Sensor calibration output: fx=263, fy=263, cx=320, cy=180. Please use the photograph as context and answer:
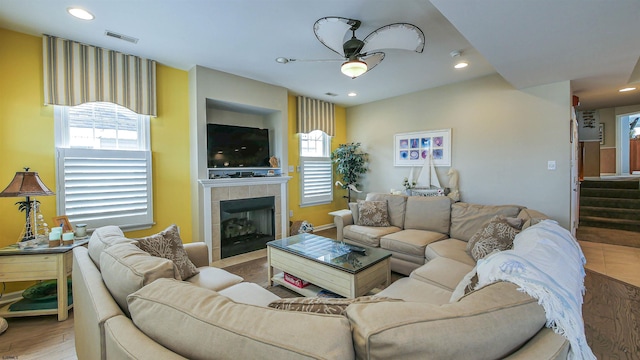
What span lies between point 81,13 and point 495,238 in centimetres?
425

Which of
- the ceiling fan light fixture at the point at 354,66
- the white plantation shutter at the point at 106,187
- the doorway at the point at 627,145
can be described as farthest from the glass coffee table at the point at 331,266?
the doorway at the point at 627,145


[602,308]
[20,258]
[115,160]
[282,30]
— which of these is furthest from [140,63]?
[602,308]

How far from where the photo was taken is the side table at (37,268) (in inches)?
87.8

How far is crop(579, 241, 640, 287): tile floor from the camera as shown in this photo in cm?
302

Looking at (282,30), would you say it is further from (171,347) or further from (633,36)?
(633,36)

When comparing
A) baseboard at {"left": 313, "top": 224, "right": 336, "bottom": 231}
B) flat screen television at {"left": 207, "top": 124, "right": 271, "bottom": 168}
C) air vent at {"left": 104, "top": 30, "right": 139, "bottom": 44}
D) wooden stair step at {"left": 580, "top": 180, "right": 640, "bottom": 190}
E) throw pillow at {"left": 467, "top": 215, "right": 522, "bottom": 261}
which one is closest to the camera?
throw pillow at {"left": 467, "top": 215, "right": 522, "bottom": 261}

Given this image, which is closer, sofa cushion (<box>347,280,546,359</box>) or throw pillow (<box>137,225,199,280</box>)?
sofa cushion (<box>347,280,546,359</box>)

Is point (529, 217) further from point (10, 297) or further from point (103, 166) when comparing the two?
point (10, 297)

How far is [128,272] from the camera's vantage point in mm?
1106

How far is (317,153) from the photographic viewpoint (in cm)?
555

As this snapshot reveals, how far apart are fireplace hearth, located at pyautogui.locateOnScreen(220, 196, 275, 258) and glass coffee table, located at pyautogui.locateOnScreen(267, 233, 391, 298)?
4.36 ft

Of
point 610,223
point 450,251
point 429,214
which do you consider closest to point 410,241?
point 450,251

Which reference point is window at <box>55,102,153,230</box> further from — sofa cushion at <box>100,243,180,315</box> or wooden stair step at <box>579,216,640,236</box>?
wooden stair step at <box>579,216,640,236</box>

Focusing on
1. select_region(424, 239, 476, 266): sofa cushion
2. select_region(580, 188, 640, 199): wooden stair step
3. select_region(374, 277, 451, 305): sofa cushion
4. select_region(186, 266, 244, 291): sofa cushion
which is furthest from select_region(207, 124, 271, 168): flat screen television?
select_region(580, 188, 640, 199): wooden stair step
